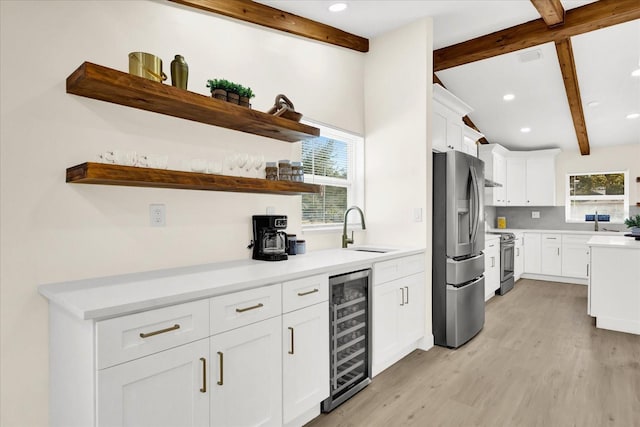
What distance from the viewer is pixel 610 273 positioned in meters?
3.89

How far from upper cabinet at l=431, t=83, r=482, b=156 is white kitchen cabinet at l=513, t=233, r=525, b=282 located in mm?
2671

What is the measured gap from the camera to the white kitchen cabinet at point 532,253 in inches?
258

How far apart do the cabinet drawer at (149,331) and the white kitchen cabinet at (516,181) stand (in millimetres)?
6801

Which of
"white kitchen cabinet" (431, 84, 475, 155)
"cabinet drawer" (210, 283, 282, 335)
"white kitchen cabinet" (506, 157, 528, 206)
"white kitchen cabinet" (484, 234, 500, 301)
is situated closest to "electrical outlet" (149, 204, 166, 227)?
"cabinet drawer" (210, 283, 282, 335)

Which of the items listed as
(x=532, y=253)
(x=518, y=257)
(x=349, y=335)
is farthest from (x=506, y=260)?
(x=349, y=335)

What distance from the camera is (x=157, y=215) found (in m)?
2.12

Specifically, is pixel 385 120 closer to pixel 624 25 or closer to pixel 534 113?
pixel 624 25

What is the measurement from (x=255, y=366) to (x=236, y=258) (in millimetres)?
904

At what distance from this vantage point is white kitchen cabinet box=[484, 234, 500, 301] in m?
4.89

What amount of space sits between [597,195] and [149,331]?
7.66 m

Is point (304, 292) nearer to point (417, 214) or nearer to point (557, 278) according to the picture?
point (417, 214)

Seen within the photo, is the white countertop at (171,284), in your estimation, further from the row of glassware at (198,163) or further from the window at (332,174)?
the window at (332,174)

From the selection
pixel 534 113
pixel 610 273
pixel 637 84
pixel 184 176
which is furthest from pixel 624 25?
pixel 184 176

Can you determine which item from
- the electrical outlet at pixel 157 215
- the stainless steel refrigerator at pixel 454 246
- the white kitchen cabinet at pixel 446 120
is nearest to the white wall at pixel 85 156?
the electrical outlet at pixel 157 215
